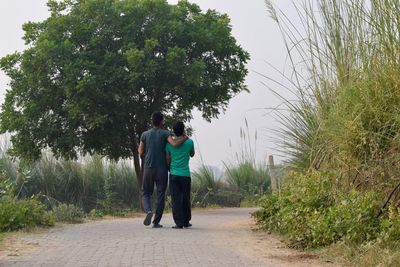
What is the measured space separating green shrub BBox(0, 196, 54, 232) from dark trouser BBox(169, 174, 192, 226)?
2.72 m

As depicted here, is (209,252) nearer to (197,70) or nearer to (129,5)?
(197,70)

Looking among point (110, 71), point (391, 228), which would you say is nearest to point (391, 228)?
point (391, 228)

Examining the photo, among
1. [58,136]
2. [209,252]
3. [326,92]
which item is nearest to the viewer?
[209,252]

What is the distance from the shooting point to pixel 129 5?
22.9m

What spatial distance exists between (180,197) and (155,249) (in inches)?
146

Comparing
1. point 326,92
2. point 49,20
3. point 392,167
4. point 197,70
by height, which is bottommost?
point 392,167

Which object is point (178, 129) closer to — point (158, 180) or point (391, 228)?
point (158, 180)

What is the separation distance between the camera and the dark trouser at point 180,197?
43.0 feet

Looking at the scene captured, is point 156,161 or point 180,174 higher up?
point 156,161

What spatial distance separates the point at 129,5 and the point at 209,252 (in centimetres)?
1468

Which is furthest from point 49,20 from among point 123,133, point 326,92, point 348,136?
point 348,136

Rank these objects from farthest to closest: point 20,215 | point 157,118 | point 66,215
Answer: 1. point 66,215
2. point 20,215
3. point 157,118

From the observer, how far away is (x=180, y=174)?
13.3m

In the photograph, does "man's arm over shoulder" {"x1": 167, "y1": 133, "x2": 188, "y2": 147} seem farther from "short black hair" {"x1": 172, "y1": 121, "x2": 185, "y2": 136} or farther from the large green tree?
the large green tree
